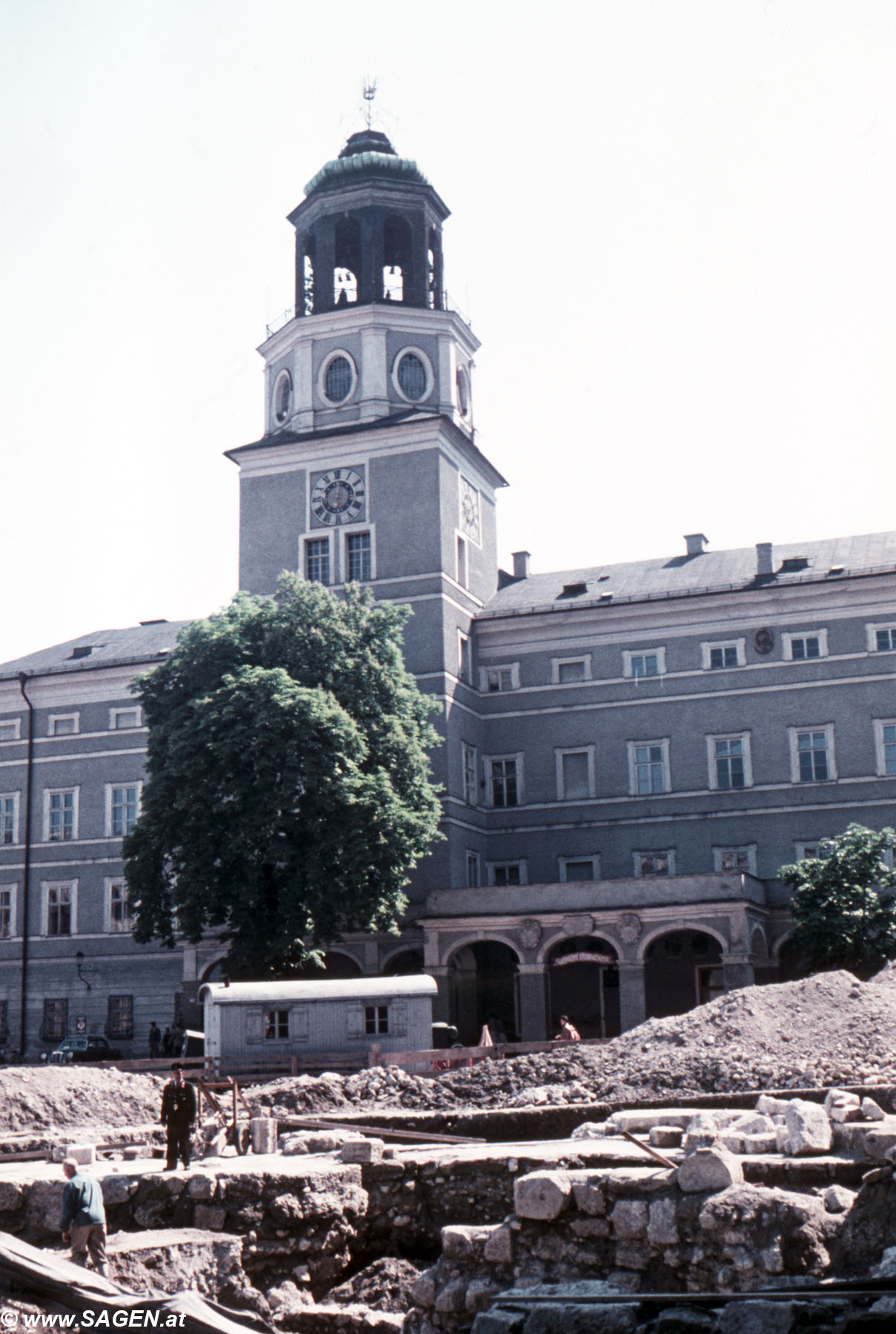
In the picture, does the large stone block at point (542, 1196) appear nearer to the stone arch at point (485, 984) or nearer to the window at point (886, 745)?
the stone arch at point (485, 984)

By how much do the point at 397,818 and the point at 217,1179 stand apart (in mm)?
23954


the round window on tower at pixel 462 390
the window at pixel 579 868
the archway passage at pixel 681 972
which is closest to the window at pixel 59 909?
the window at pixel 579 868

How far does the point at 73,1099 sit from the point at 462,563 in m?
30.9

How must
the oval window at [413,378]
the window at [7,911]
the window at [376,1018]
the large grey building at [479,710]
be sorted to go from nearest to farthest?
the window at [376,1018] → the large grey building at [479,710] → the oval window at [413,378] → the window at [7,911]

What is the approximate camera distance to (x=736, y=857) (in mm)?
49594

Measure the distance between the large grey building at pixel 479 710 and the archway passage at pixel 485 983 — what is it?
0.10m

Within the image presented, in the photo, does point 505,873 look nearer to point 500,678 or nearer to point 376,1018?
point 500,678

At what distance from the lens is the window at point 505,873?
53.0 m

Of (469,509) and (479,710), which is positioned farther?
(469,509)

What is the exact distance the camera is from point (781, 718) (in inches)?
1988

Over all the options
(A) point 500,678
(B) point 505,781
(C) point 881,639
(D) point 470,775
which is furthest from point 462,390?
(C) point 881,639

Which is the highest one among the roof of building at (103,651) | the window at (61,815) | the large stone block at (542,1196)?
the roof of building at (103,651)

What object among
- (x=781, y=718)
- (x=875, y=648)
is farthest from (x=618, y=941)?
(x=875, y=648)

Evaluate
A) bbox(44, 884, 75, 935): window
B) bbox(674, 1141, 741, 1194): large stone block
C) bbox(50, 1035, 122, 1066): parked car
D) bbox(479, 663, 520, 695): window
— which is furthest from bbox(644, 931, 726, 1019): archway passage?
bbox(674, 1141, 741, 1194): large stone block
